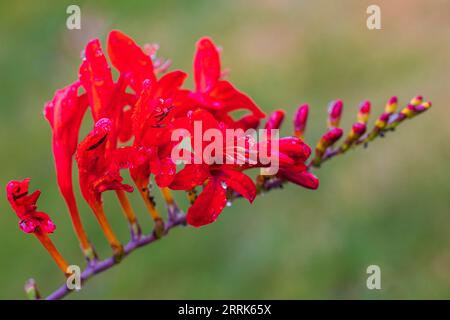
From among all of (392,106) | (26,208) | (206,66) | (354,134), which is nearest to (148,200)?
(26,208)

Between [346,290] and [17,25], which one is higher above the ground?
[17,25]

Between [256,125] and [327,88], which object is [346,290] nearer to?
[327,88]

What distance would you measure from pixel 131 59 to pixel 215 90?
199 millimetres

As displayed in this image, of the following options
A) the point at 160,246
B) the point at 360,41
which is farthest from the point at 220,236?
the point at 360,41

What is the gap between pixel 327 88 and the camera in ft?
13.5

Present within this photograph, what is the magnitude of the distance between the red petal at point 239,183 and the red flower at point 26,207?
35cm

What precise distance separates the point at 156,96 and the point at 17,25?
3574 millimetres

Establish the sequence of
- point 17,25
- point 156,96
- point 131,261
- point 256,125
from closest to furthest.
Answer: point 156,96 < point 256,125 < point 131,261 < point 17,25

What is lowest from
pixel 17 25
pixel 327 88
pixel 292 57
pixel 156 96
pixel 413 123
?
pixel 156 96

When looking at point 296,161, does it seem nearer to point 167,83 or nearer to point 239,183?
point 239,183

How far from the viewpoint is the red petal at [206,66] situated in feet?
5.09

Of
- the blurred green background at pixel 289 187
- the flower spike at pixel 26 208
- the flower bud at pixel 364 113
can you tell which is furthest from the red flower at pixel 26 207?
the blurred green background at pixel 289 187

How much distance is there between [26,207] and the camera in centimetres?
133

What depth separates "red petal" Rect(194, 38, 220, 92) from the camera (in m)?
1.55
